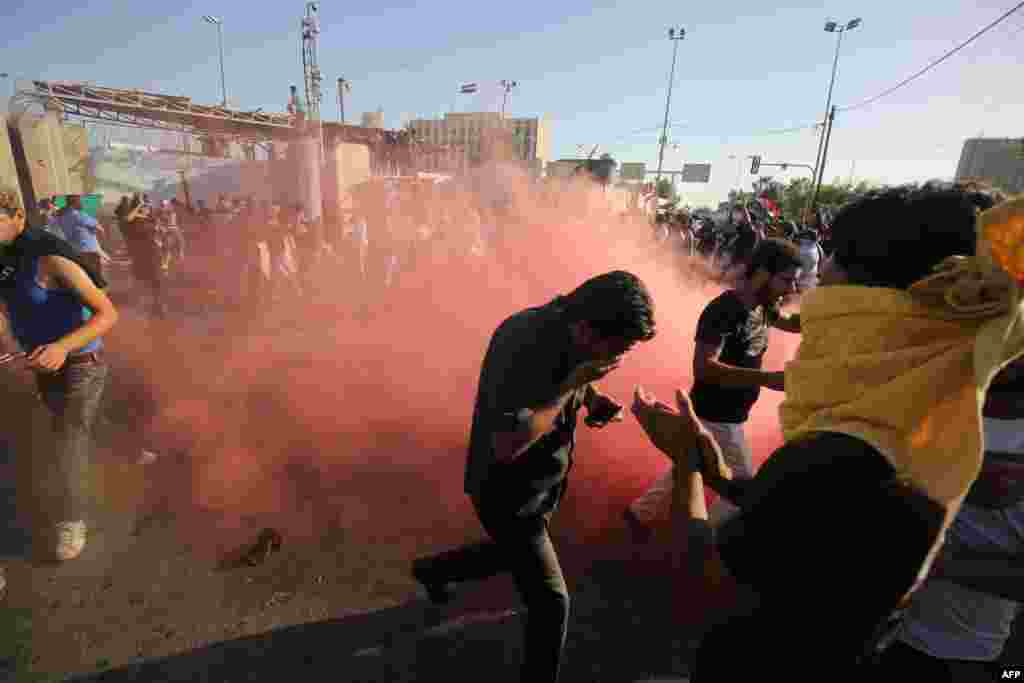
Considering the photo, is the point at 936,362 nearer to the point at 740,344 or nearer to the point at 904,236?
the point at 904,236

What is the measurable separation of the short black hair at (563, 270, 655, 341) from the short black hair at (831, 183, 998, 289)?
2.28 feet

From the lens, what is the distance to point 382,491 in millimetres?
3551

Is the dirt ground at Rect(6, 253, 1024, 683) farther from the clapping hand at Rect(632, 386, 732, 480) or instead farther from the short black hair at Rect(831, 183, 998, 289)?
the short black hair at Rect(831, 183, 998, 289)

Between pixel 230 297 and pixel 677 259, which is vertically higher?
pixel 677 259

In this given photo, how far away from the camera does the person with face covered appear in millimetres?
1202

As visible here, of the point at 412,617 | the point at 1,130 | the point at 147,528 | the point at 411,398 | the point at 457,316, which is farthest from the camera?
the point at 1,130

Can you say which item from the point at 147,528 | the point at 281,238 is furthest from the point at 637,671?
the point at 281,238

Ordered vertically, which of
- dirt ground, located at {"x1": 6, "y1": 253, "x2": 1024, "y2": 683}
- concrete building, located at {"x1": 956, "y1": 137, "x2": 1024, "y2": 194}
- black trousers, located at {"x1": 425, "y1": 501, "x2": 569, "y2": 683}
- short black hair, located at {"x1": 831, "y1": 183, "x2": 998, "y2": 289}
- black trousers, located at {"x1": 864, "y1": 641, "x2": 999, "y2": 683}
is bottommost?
dirt ground, located at {"x1": 6, "y1": 253, "x2": 1024, "y2": 683}

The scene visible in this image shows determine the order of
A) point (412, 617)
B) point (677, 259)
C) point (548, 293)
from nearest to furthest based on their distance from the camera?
point (412, 617)
point (548, 293)
point (677, 259)

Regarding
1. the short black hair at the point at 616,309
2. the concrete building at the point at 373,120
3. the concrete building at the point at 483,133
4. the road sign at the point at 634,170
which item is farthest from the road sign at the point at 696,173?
the short black hair at the point at 616,309

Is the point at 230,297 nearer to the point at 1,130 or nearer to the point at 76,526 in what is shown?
the point at 1,130

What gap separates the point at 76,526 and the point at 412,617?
2064 mm

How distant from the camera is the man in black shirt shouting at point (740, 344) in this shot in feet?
8.52

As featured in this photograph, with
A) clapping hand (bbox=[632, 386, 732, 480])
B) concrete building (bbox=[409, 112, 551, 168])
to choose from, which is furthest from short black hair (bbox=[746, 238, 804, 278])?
concrete building (bbox=[409, 112, 551, 168])
